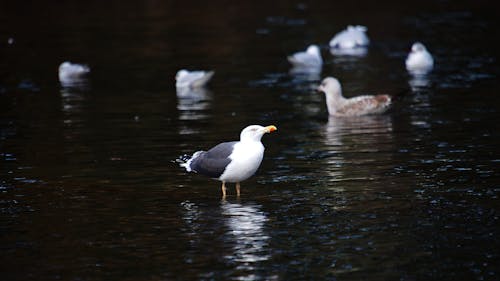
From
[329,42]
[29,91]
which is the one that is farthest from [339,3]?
[29,91]

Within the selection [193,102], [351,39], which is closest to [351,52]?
[351,39]

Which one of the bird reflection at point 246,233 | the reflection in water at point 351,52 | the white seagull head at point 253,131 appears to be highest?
the reflection in water at point 351,52

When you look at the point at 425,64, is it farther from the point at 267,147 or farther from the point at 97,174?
the point at 97,174

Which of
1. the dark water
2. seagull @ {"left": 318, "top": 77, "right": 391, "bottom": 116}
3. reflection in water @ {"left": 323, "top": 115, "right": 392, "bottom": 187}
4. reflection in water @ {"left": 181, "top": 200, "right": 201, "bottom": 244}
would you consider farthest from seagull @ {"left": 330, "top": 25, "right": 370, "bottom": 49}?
reflection in water @ {"left": 181, "top": 200, "right": 201, "bottom": 244}

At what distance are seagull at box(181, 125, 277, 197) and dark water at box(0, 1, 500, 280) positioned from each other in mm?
377

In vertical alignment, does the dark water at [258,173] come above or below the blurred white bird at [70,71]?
below

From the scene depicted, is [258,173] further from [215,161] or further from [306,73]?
[306,73]

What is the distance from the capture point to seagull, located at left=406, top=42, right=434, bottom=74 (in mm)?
28781

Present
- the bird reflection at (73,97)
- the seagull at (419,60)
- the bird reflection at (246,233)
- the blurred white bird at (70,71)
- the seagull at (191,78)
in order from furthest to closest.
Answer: the blurred white bird at (70,71) < the seagull at (419,60) < the seagull at (191,78) < the bird reflection at (73,97) < the bird reflection at (246,233)

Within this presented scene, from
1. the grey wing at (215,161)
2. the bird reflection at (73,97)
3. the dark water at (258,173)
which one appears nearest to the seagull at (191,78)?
the dark water at (258,173)

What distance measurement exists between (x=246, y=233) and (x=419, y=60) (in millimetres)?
16826

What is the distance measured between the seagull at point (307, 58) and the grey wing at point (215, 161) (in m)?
15.3

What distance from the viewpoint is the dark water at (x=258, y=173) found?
39.0ft

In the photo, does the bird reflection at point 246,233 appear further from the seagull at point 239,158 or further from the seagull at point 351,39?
the seagull at point 351,39
